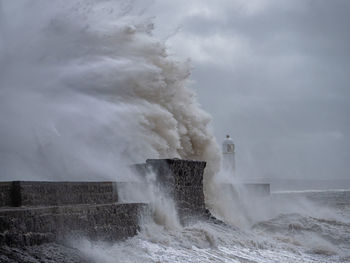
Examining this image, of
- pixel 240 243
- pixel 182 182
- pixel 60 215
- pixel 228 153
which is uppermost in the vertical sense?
pixel 228 153

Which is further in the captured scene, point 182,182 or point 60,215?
point 182,182

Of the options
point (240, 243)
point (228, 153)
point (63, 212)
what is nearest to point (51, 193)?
point (63, 212)

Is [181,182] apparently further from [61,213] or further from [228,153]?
[228,153]

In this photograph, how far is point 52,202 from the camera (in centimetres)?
833

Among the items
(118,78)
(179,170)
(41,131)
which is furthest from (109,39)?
(179,170)

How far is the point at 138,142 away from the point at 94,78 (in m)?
1.84

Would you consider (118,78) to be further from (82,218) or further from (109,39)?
(82,218)

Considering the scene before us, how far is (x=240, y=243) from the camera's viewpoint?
1130cm

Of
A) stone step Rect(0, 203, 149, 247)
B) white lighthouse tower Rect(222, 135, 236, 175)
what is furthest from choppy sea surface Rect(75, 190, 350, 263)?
white lighthouse tower Rect(222, 135, 236, 175)

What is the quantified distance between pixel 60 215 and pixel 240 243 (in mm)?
4697

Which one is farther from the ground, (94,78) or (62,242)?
(94,78)

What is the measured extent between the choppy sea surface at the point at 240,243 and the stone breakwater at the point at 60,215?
247mm

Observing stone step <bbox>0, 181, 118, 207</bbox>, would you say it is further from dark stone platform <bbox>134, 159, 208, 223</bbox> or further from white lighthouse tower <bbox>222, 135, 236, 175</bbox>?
white lighthouse tower <bbox>222, 135, 236, 175</bbox>

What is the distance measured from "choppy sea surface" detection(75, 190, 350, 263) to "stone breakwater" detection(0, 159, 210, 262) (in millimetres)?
247
